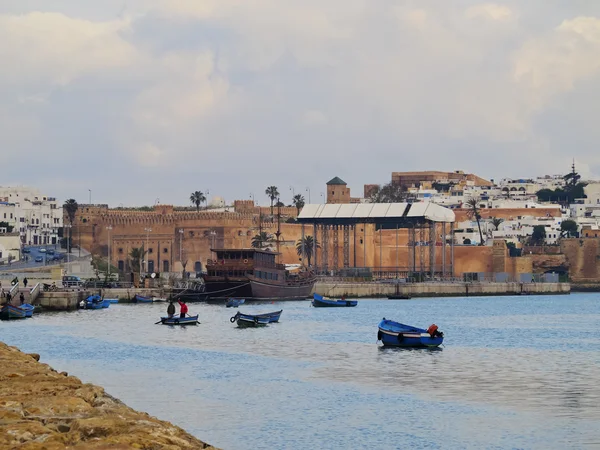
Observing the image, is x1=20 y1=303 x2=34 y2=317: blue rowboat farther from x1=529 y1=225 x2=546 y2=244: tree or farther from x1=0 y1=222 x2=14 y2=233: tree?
x1=529 y1=225 x2=546 y2=244: tree

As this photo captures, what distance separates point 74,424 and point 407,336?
3256 cm

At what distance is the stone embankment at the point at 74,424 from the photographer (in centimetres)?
1348

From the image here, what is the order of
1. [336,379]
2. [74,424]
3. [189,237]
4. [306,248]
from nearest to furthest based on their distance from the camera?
[74,424], [336,379], [306,248], [189,237]

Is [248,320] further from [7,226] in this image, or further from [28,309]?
[7,226]

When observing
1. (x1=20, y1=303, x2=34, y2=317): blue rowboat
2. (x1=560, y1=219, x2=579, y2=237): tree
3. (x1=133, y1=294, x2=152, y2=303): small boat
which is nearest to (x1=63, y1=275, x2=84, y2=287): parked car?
(x1=133, y1=294, x2=152, y2=303): small boat

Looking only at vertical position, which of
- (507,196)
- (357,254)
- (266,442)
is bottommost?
(266,442)

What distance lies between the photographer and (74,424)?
46.9 feet

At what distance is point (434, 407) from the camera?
98.8 ft

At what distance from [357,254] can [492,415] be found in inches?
4020

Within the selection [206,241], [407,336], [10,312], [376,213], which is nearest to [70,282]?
[10,312]

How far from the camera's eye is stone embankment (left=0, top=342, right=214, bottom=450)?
13477mm

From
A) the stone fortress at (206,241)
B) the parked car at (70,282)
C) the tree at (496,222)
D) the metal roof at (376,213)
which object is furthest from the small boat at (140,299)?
the tree at (496,222)

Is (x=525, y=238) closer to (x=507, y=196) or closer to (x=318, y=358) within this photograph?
(x=507, y=196)

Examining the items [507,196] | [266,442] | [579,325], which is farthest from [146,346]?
[507,196]
